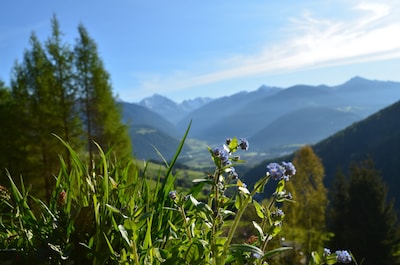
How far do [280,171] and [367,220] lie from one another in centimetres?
3201

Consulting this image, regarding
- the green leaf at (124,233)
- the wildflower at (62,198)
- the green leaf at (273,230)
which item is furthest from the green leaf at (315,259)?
the wildflower at (62,198)

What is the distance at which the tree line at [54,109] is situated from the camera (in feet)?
75.3

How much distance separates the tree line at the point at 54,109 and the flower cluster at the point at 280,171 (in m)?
20.9

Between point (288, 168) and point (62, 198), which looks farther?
point (62, 198)

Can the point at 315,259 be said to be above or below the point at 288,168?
below

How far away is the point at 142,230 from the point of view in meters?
1.59

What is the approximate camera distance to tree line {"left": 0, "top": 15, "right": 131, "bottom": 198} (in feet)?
75.3

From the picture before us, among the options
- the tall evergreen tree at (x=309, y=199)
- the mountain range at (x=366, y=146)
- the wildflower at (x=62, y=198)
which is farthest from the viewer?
the mountain range at (x=366, y=146)

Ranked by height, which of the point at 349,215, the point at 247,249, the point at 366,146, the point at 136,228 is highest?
the point at 136,228

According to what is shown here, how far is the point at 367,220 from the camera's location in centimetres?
3025

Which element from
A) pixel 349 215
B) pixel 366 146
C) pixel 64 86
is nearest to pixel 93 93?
pixel 64 86

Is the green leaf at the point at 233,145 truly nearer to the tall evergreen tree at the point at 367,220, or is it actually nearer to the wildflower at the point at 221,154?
the wildflower at the point at 221,154

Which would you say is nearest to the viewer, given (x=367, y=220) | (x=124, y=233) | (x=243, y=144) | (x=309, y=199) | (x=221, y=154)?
(x=124, y=233)

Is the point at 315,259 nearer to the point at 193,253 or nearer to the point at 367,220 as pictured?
the point at 193,253
